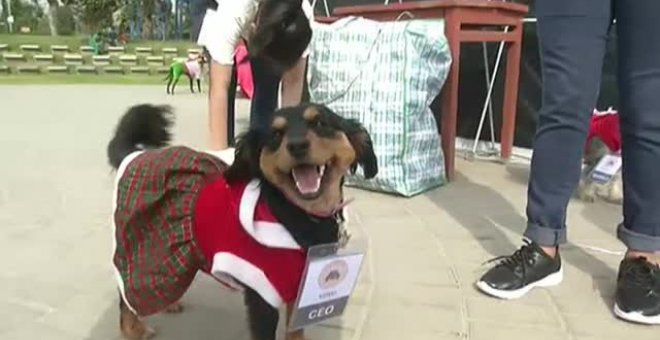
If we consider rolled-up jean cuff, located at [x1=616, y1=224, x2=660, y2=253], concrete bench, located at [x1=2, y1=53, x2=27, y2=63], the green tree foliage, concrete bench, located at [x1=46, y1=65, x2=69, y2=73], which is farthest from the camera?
the green tree foliage

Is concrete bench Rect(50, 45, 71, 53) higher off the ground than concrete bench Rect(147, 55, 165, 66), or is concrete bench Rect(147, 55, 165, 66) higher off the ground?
concrete bench Rect(50, 45, 71, 53)

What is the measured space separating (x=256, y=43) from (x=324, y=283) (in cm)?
128

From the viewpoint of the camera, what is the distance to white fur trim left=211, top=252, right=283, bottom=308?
1559 millimetres

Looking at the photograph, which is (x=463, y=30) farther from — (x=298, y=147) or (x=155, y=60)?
(x=155, y=60)

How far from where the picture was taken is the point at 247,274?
5.11 feet

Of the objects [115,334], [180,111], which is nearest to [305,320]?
[115,334]

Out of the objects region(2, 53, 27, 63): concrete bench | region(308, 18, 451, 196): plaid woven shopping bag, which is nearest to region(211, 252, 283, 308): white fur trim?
region(308, 18, 451, 196): plaid woven shopping bag

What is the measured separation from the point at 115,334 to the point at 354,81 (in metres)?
1.80

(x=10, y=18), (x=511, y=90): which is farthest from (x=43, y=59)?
(x=511, y=90)

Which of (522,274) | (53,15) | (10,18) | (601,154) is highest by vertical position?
(53,15)

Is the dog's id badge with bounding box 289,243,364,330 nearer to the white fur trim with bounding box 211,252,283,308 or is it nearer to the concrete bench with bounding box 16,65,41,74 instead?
the white fur trim with bounding box 211,252,283,308

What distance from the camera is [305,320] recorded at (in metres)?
1.58

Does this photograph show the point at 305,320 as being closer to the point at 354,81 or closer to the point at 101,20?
the point at 354,81

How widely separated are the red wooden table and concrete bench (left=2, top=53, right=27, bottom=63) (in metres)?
17.1
